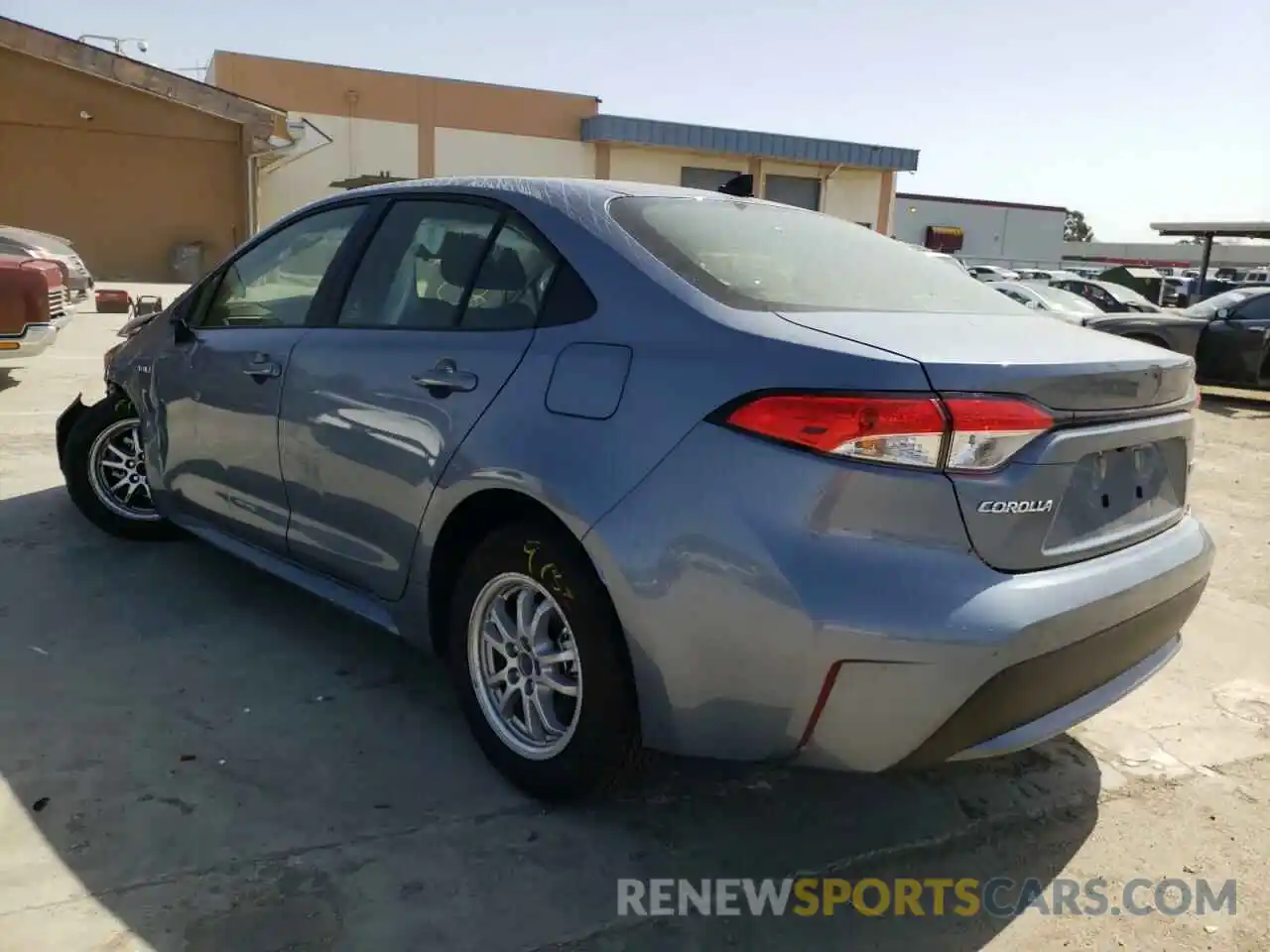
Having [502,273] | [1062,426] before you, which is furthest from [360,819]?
[1062,426]

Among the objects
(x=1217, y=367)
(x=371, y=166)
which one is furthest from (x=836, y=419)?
(x=371, y=166)

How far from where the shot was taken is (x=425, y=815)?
2.66m

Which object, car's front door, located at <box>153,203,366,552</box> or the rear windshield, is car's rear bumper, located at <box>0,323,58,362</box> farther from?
the rear windshield

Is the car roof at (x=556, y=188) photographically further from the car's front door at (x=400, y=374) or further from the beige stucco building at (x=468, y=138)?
the beige stucco building at (x=468, y=138)

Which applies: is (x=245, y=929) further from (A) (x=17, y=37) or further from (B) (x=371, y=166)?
(B) (x=371, y=166)

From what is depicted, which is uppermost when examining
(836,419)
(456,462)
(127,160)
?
(127,160)

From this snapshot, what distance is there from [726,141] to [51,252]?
22.4m

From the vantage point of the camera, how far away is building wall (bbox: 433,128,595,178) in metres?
30.6

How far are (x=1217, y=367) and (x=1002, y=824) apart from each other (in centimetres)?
1061

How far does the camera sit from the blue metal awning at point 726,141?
30.6 metres

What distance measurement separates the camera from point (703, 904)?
238cm

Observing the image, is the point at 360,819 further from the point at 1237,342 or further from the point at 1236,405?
the point at 1236,405

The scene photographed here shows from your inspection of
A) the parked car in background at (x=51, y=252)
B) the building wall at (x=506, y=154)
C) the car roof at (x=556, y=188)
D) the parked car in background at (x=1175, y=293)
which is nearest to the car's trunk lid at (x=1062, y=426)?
the car roof at (x=556, y=188)

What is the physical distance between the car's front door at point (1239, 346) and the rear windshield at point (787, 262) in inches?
386
